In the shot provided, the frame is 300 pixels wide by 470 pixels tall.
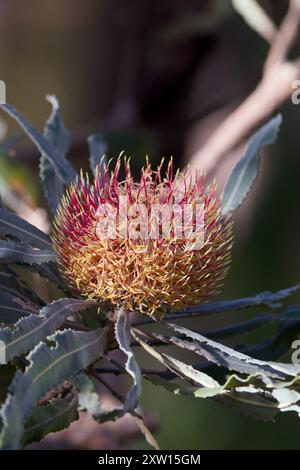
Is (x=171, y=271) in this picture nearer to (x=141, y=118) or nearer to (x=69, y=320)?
(x=69, y=320)

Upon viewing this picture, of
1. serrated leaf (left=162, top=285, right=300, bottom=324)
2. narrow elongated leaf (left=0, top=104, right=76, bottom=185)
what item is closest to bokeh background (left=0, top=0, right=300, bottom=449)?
narrow elongated leaf (left=0, top=104, right=76, bottom=185)

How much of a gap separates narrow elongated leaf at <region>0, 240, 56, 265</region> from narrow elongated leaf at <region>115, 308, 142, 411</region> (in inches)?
7.1

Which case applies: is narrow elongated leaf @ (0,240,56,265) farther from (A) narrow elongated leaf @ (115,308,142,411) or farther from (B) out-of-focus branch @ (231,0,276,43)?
(B) out-of-focus branch @ (231,0,276,43)

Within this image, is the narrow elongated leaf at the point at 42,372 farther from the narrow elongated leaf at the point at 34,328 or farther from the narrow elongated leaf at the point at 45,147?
the narrow elongated leaf at the point at 45,147

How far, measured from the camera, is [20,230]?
4.98 feet

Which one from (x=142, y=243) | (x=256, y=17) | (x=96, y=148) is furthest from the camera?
(x=256, y=17)

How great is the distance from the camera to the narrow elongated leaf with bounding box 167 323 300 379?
1.32 meters

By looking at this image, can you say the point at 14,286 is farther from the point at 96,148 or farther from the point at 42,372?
the point at 96,148

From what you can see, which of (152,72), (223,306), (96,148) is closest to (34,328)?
(223,306)

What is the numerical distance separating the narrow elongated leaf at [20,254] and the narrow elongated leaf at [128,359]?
18 centimetres

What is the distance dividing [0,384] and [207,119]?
9.03 ft

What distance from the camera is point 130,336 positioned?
56.4 inches

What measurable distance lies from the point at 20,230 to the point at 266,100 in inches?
57.1
